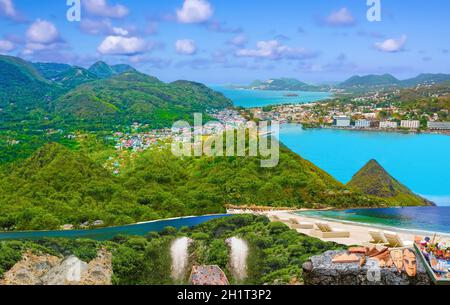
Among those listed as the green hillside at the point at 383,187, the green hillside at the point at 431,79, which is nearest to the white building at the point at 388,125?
the green hillside at the point at 431,79

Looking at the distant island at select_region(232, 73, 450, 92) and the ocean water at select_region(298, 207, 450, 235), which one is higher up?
the distant island at select_region(232, 73, 450, 92)

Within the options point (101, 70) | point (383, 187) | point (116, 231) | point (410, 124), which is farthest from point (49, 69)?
point (116, 231)

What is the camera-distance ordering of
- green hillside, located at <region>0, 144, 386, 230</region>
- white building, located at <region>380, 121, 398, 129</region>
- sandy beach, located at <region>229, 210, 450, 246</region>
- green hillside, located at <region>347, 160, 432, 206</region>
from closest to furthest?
1. sandy beach, located at <region>229, 210, 450, 246</region>
2. green hillside, located at <region>0, 144, 386, 230</region>
3. green hillside, located at <region>347, 160, 432, 206</region>
4. white building, located at <region>380, 121, 398, 129</region>

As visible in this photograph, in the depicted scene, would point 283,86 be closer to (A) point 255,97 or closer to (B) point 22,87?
(A) point 255,97

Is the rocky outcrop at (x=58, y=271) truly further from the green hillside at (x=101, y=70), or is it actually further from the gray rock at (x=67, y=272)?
the green hillside at (x=101, y=70)

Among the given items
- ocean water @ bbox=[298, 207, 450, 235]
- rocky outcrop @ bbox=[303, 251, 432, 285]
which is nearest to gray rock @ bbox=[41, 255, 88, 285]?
rocky outcrop @ bbox=[303, 251, 432, 285]

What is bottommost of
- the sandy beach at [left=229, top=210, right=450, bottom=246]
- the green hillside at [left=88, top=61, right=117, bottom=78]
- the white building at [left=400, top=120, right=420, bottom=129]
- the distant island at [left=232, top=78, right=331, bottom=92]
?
the sandy beach at [left=229, top=210, right=450, bottom=246]

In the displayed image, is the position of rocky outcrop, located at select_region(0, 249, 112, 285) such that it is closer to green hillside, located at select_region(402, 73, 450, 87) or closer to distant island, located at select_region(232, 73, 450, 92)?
distant island, located at select_region(232, 73, 450, 92)
